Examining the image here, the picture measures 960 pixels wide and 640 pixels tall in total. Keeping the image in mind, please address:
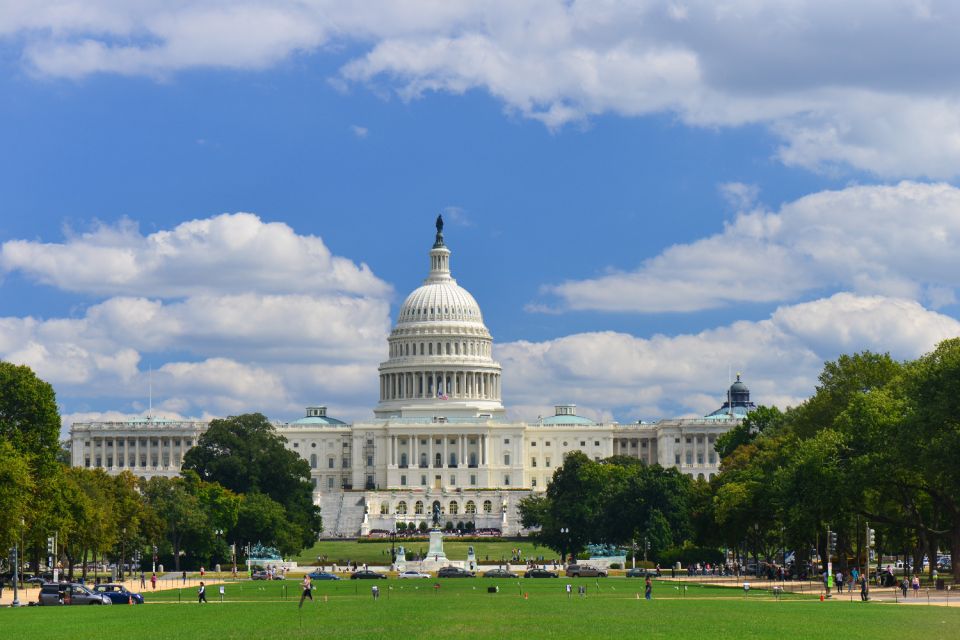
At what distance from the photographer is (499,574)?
11988 centimetres

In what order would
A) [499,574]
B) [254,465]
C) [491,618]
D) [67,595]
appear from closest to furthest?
1. [491,618]
2. [67,595]
3. [499,574]
4. [254,465]

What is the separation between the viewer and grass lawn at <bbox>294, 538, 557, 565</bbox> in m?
150

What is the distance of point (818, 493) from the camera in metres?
90.1

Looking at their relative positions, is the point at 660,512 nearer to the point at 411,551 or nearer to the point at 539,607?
the point at 411,551

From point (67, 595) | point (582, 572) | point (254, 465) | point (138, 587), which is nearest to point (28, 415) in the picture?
point (67, 595)

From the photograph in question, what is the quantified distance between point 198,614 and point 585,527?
76788 mm

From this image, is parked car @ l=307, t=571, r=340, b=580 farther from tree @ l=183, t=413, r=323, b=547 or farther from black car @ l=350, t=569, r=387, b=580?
tree @ l=183, t=413, r=323, b=547

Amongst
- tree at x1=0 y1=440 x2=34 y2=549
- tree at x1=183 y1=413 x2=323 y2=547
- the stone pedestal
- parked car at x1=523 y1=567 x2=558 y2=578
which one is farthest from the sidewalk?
tree at x1=183 y1=413 x2=323 y2=547

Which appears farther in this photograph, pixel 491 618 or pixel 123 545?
pixel 123 545

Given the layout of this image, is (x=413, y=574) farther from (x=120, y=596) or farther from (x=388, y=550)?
(x=120, y=596)

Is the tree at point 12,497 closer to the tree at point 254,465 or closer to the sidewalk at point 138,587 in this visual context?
the sidewalk at point 138,587

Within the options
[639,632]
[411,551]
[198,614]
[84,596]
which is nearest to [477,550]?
[411,551]

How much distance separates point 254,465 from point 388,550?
16.0m

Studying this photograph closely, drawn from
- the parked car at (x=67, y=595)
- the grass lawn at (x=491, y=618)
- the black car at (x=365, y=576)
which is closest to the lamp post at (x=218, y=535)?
the black car at (x=365, y=576)
